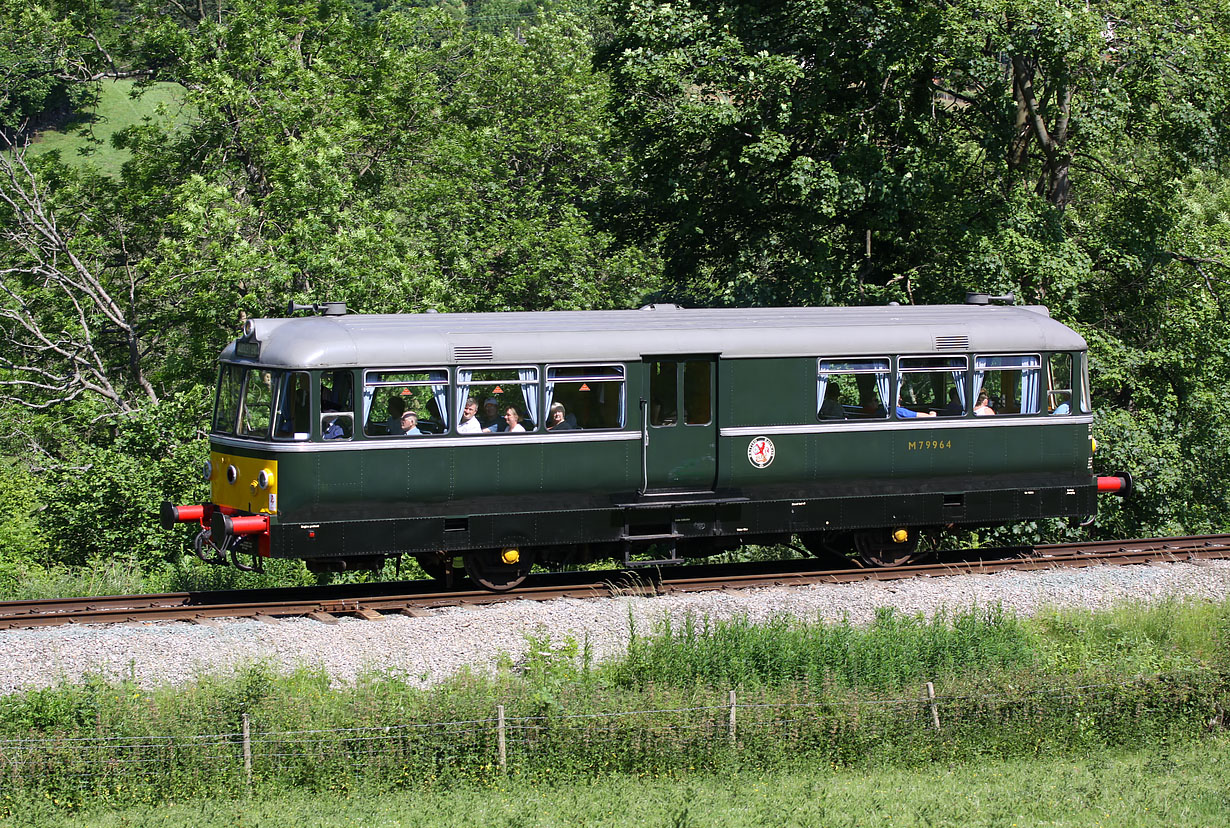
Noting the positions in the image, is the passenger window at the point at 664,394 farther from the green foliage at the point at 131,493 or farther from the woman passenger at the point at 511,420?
the green foliage at the point at 131,493

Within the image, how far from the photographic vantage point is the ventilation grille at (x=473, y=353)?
45.0ft

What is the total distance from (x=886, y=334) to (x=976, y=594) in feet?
10.6

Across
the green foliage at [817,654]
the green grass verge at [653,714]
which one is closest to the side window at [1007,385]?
the green grass verge at [653,714]

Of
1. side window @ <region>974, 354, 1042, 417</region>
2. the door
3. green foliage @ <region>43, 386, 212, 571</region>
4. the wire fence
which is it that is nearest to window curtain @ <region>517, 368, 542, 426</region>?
the door

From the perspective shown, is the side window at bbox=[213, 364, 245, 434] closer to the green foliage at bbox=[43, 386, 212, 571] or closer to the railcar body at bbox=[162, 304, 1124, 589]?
the railcar body at bbox=[162, 304, 1124, 589]

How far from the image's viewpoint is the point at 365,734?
10.3m

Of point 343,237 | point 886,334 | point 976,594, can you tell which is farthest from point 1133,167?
point 343,237

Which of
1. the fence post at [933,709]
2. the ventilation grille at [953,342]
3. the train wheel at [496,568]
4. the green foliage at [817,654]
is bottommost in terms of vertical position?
the fence post at [933,709]

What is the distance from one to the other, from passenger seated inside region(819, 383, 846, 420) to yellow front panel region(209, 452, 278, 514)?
20.9 ft

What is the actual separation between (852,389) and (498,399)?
4346 millimetres

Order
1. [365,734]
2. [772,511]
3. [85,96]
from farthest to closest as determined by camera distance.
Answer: [85,96]
[772,511]
[365,734]

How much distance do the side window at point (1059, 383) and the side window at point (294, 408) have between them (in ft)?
30.0

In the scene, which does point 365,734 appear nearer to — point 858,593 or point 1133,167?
point 858,593

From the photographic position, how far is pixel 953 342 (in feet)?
51.0
